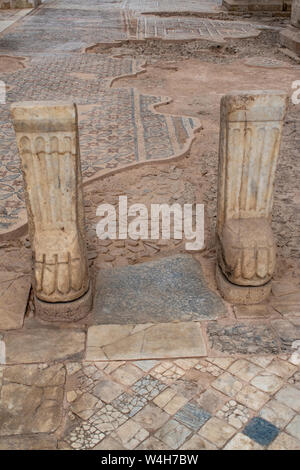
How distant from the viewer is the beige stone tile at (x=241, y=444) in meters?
1.88

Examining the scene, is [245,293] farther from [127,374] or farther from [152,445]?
[152,445]

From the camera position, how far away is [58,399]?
6.97 feet

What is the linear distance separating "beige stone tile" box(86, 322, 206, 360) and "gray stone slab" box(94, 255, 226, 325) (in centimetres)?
8

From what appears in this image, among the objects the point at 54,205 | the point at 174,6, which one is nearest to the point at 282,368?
the point at 54,205

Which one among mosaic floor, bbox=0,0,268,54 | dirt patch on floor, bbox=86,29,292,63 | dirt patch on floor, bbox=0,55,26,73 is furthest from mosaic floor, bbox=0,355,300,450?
mosaic floor, bbox=0,0,268,54

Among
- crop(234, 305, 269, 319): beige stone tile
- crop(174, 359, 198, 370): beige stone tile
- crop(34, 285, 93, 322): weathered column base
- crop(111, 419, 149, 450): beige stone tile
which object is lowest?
crop(234, 305, 269, 319): beige stone tile

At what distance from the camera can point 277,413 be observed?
2029mm

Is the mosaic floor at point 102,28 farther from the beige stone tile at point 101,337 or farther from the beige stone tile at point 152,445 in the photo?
the beige stone tile at point 152,445

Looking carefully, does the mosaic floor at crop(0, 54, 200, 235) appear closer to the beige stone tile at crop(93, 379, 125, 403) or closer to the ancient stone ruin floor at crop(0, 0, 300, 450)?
the ancient stone ruin floor at crop(0, 0, 300, 450)

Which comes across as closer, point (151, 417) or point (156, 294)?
point (151, 417)

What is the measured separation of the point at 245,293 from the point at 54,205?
1227 millimetres

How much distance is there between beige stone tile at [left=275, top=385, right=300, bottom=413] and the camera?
2.07m

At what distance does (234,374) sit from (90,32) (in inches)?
450
